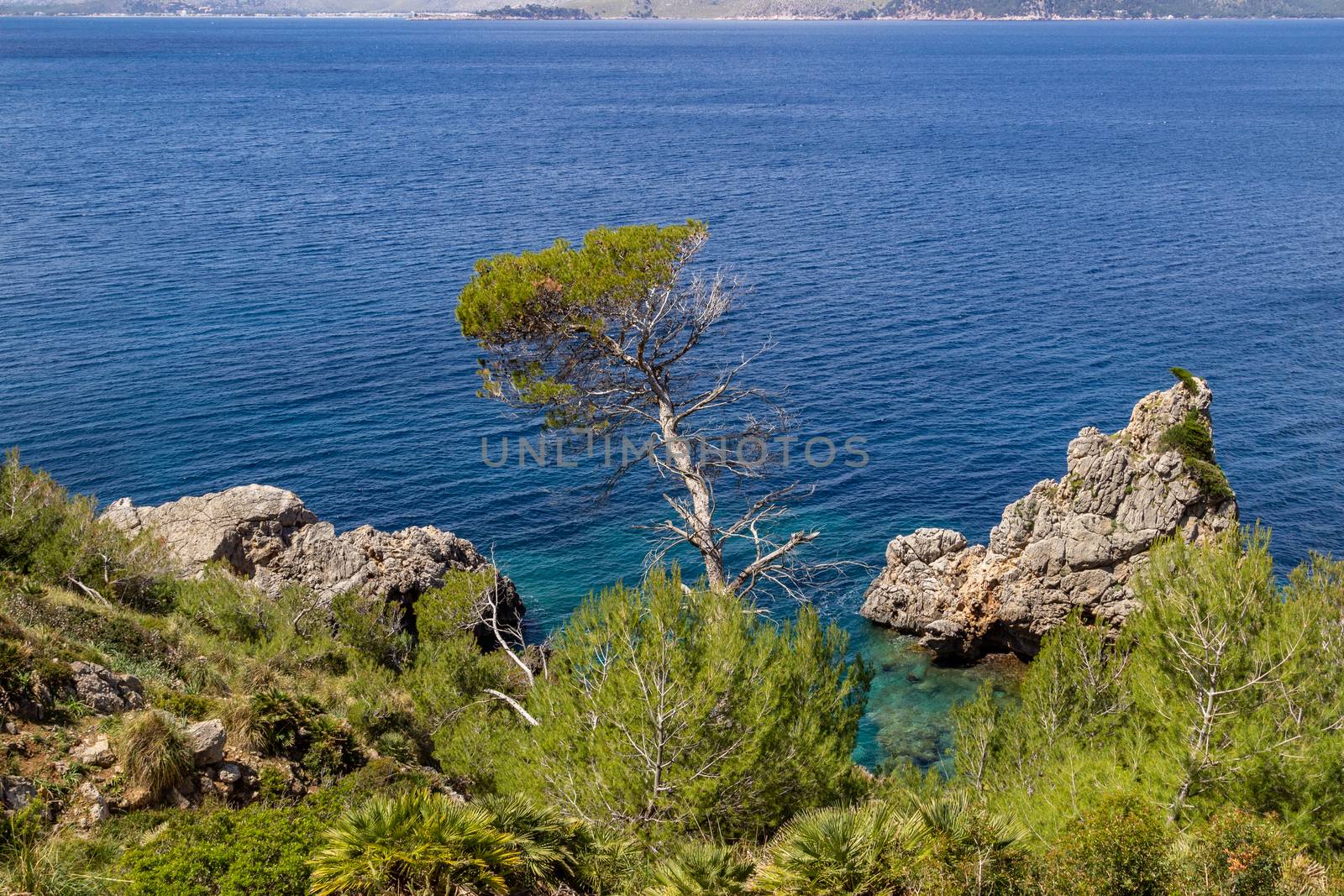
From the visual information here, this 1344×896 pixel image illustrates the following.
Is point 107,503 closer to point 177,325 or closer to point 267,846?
point 177,325

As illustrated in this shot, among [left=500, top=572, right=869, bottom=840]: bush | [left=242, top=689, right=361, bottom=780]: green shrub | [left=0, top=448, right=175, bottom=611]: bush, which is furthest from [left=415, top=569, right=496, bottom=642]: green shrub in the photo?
[left=500, top=572, right=869, bottom=840]: bush

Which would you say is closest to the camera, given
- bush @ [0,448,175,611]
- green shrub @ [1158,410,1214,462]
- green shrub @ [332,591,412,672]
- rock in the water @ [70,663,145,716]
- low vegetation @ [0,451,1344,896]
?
low vegetation @ [0,451,1344,896]

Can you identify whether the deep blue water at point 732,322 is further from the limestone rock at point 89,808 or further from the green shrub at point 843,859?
the limestone rock at point 89,808

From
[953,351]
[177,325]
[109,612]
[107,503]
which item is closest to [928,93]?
[953,351]

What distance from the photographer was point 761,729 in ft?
56.8

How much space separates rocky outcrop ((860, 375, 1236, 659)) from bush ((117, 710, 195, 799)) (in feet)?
96.8

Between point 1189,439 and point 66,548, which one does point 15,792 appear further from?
point 1189,439

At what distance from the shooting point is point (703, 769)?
56.1ft

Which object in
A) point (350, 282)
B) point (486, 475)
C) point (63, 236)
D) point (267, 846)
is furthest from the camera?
point (63, 236)

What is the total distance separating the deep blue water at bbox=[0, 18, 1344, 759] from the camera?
4912 cm

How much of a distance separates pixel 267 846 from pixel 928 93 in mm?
193574

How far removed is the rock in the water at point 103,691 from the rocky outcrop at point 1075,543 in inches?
1149

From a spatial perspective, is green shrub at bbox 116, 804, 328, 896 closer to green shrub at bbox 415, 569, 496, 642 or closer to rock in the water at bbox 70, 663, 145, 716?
rock in the water at bbox 70, 663, 145, 716

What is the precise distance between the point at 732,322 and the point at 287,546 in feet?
121
